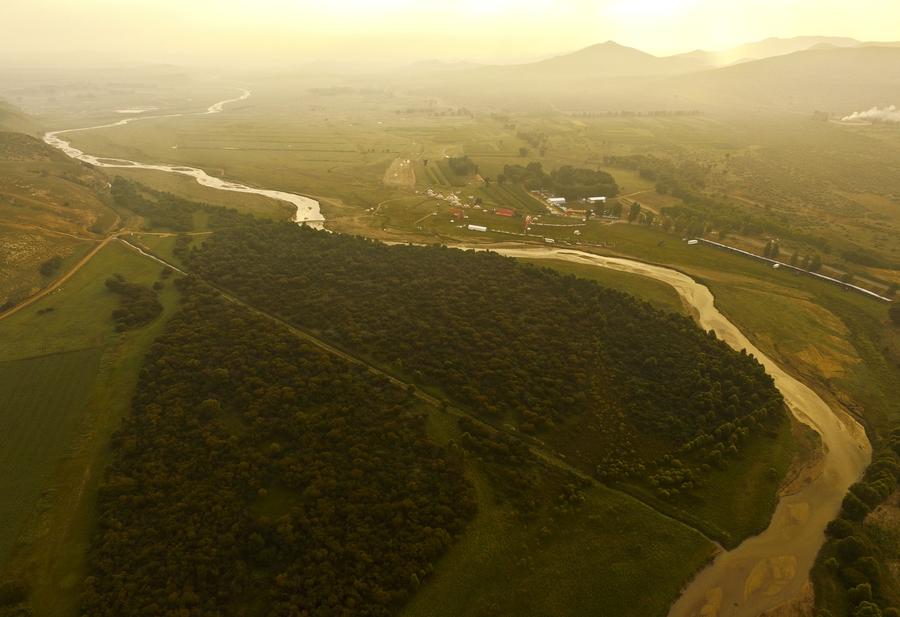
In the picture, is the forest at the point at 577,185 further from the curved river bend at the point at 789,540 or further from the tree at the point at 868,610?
the tree at the point at 868,610

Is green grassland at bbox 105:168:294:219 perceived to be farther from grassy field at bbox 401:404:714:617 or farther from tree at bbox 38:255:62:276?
grassy field at bbox 401:404:714:617

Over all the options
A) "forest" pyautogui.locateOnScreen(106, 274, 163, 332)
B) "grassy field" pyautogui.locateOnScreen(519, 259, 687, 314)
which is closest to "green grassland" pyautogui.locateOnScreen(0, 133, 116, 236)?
"forest" pyautogui.locateOnScreen(106, 274, 163, 332)

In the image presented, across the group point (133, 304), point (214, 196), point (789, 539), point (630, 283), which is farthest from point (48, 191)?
point (789, 539)

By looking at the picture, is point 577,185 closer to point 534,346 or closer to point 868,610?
point 534,346

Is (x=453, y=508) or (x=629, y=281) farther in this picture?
(x=629, y=281)

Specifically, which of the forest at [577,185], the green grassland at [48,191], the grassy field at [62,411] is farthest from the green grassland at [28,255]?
the forest at [577,185]

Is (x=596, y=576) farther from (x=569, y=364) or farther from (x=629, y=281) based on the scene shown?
(x=629, y=281)

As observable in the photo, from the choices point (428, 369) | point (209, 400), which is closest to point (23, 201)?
point (209, 400)
